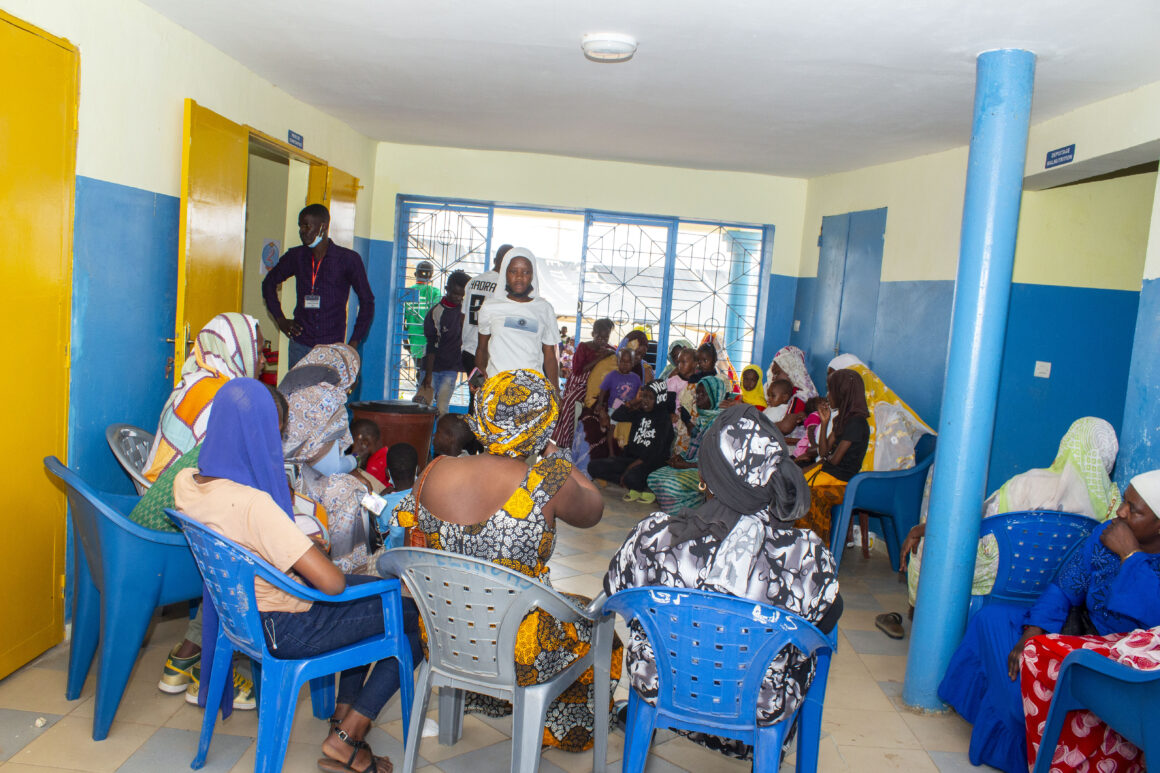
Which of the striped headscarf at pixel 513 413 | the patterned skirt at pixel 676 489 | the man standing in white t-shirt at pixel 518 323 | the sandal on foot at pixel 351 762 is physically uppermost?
the man standing in white t-shirt at pixel 518 323

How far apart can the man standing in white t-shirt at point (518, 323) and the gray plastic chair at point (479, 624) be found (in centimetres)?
270

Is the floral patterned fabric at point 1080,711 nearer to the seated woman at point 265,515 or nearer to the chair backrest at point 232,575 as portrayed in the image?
the seated woman at point 265,515

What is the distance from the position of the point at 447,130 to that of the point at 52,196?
4.19m

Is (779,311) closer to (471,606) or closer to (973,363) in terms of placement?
(973,363)

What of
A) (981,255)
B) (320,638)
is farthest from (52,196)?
(981,255)

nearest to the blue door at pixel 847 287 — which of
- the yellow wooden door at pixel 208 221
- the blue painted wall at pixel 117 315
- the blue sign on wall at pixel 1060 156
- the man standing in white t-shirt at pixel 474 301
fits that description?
the blue sign on wall at pixel 1060 156

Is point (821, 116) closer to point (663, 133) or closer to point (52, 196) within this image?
point (663, 133)

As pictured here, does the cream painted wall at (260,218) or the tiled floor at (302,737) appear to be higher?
the cream painted wall at (260,218)

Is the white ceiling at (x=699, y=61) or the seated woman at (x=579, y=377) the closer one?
the white ceiling at (x=699, y=61)

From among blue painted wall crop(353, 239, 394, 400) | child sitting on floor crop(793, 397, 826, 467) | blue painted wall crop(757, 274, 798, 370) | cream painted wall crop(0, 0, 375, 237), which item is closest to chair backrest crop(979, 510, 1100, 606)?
child sitting on floor crop(793, 397, 826, 467)

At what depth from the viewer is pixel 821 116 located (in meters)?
5.30

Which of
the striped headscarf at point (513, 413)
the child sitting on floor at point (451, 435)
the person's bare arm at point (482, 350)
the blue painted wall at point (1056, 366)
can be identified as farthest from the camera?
the blue painted wall at point (1056, 366)

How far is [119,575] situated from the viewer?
8.45ft

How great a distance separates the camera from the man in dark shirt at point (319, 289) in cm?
571
